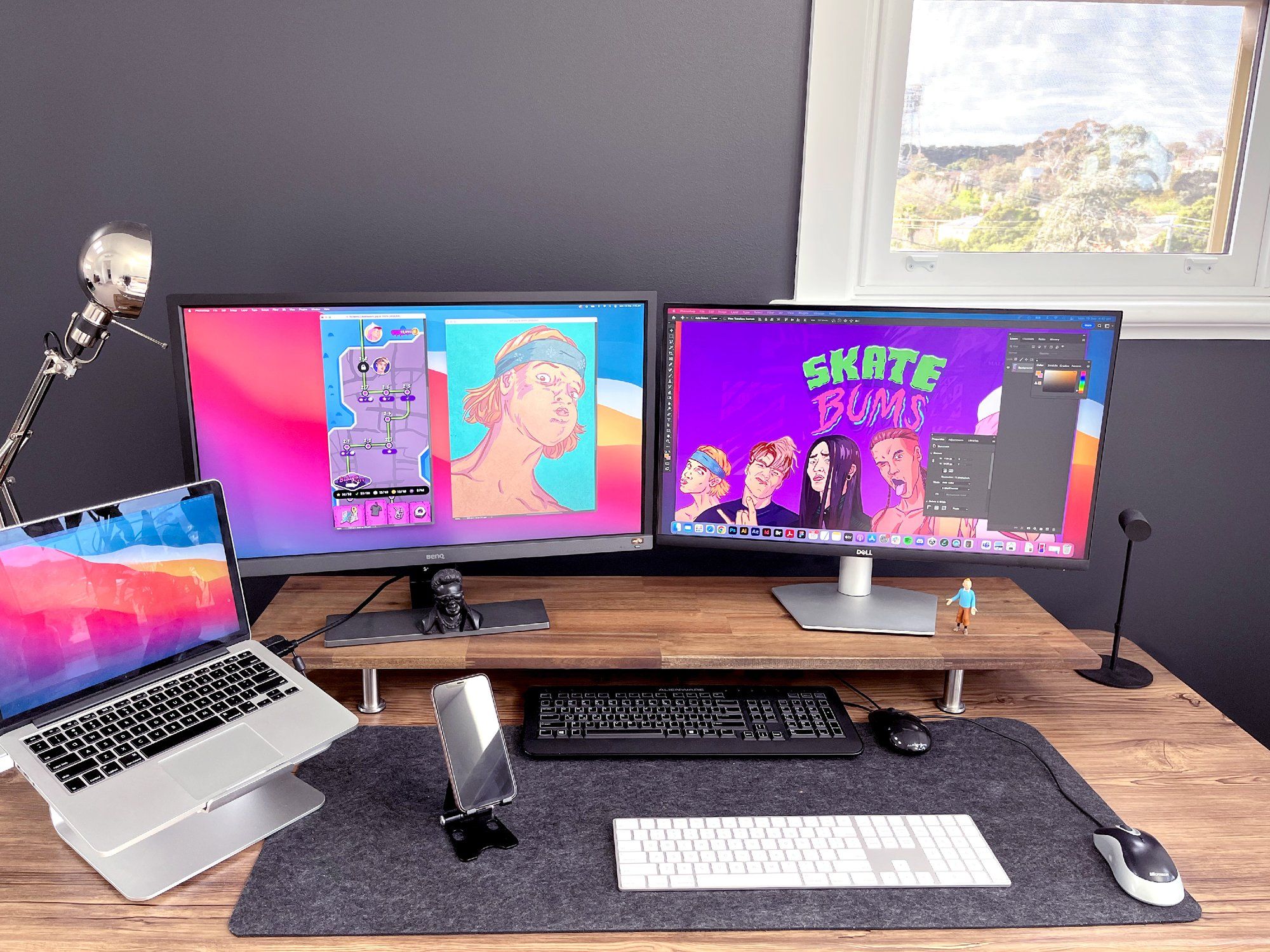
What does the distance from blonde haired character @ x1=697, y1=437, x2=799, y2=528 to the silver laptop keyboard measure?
643mm

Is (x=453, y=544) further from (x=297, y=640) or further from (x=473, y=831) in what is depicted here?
(x=473, y=831)

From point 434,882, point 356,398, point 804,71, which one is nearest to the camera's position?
point 434,882

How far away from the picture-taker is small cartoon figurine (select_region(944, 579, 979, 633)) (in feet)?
4.30

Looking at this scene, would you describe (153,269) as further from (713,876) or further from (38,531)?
(713,876)

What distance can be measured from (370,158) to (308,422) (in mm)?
479

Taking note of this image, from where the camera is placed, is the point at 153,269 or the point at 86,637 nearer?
the point at 86,637

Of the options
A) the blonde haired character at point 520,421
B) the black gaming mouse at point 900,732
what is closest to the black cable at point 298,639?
the blonde haired character at point 520,421

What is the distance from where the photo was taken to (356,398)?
4.12 feet

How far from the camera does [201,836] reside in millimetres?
1027

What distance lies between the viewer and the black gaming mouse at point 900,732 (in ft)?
3.95

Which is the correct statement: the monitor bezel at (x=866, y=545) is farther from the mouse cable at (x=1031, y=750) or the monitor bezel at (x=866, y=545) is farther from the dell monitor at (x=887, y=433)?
Answer: the mouse cable at (x=1031, y=750)

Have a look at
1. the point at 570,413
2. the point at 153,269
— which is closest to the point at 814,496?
the point at 570,413

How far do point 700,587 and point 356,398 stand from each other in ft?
2.02

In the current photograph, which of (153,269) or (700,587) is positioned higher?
(153,269)
